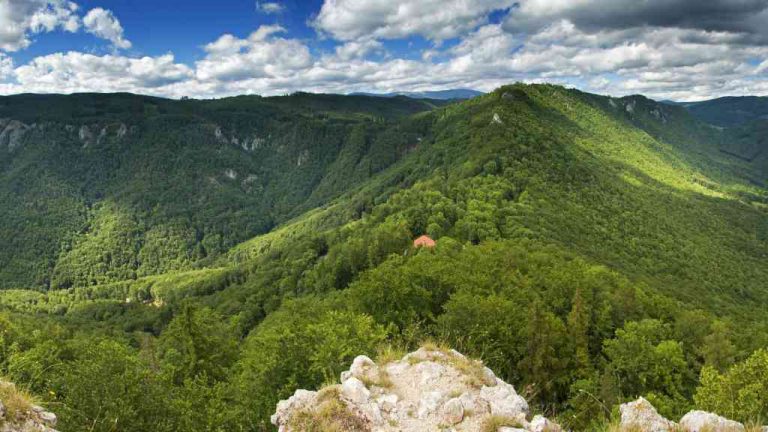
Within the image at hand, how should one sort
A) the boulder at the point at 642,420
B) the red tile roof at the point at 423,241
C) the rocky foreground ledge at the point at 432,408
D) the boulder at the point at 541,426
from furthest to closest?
the red tile roof at the point at 423,241
the rocky foreground ledge at the point at 432,408
the boulder at the point at 541,426
the boulder at the point at 642,420

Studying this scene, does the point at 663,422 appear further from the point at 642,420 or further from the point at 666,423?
the point at 642,420

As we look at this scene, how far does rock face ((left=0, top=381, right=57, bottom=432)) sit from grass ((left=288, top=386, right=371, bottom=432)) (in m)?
8.14

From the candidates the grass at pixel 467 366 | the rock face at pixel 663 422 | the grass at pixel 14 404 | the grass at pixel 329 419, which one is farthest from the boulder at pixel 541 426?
the grass at pixel 14 404

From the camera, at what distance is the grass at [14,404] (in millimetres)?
14180

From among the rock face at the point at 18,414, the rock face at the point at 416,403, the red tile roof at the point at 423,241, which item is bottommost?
the red tile roof at the point at 423,241

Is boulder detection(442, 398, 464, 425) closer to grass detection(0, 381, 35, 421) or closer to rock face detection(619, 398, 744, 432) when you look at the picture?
rock face detection(619, 398, 744, 432)

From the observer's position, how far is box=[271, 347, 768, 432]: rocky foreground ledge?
607 inches

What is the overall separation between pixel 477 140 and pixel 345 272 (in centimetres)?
10832

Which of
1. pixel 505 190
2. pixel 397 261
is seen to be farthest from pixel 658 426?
pixel 505 190

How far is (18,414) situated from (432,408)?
13568mm

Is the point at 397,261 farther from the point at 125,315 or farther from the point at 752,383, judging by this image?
the point at 125,315

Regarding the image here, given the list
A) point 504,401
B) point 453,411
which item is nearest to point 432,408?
point 453,411

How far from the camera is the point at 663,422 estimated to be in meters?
15.7

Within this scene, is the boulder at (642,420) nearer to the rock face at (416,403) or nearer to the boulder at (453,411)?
the rock face at (416,403)
